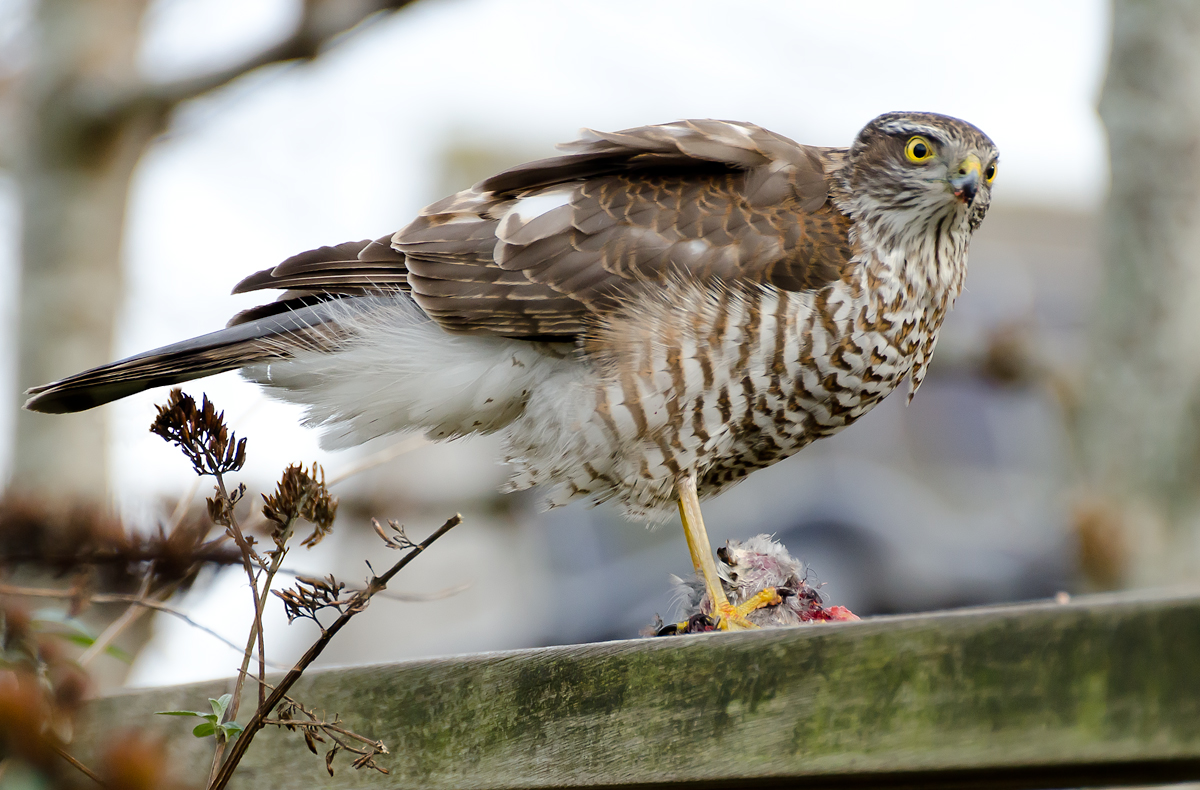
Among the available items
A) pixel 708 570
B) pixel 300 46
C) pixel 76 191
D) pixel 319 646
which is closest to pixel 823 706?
pixel 319 646

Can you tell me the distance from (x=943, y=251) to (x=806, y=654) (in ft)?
5.19

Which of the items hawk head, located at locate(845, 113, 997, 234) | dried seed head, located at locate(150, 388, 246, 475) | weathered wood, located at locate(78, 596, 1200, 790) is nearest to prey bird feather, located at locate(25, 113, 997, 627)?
hawk head, located at locate(845, 113, 997, 234)

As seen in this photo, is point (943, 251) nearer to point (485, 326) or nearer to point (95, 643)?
point (485, 326)

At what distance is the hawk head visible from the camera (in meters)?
2.53

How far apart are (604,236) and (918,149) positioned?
723mm

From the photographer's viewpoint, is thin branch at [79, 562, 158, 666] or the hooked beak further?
the hooked beak

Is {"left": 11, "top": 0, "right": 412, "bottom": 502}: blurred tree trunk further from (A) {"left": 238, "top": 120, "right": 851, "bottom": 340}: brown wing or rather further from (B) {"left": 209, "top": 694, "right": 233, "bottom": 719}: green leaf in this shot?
(B) {"left": 209, "top": 694, "right": 233, "bottom": 719}: green leaf

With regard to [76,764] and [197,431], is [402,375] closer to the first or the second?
[197,431]

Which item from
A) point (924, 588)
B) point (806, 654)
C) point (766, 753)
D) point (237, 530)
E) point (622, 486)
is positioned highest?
point (237, 530)

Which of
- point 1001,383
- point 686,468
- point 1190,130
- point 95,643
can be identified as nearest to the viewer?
point 95,643

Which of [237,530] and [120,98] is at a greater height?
[120,98]

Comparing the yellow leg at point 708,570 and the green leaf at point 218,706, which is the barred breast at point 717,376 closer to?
the yellow leg at point 708,570

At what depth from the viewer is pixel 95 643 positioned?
7.22 feet

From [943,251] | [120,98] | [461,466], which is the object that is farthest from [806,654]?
[461,466]
